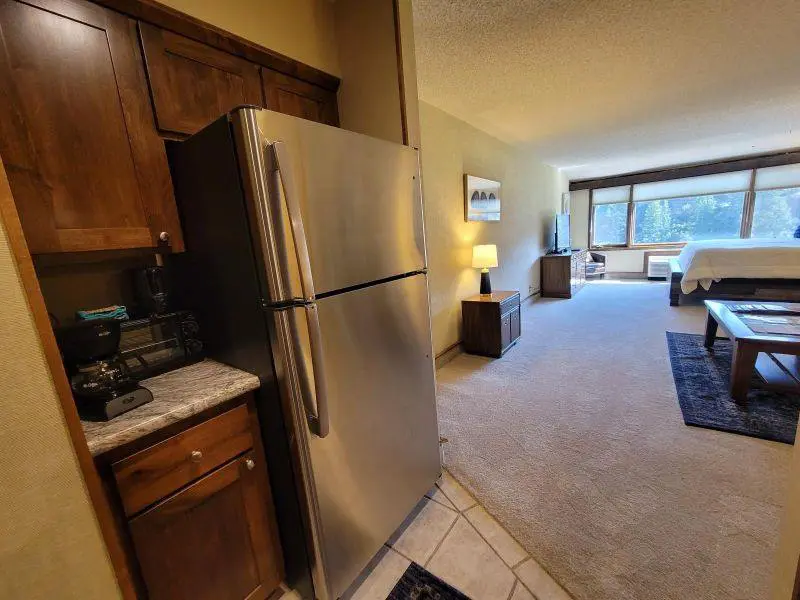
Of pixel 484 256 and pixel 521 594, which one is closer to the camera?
pixel 521 594

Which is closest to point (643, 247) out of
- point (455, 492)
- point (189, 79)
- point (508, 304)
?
point (508, 304)

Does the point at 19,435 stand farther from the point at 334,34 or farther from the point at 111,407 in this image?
the point at 334,34

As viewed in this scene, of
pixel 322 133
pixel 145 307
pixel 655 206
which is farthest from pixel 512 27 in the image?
pixel 655 206

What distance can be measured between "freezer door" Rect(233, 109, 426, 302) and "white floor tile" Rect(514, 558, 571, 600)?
4.19 feet

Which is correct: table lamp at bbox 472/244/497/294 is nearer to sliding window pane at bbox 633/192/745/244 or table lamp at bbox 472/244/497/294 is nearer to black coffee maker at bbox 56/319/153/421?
black coffee maker at bbox 56/319/153/421

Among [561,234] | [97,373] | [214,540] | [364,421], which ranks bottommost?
[214,540]

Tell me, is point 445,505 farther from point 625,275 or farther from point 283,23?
point 625,275

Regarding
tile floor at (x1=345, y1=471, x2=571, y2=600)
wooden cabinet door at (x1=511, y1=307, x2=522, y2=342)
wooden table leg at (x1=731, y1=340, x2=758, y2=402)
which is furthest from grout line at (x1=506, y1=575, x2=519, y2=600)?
wooden cabinet door at (x1=511, y1=307, x2=522, y2=342)

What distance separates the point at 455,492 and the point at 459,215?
2704 mm

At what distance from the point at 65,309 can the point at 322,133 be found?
113 cm

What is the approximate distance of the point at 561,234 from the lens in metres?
6.48

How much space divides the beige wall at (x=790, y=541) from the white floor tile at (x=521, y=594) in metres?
0.71

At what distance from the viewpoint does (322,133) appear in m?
1.00

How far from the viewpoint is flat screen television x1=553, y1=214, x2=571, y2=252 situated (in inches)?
248
